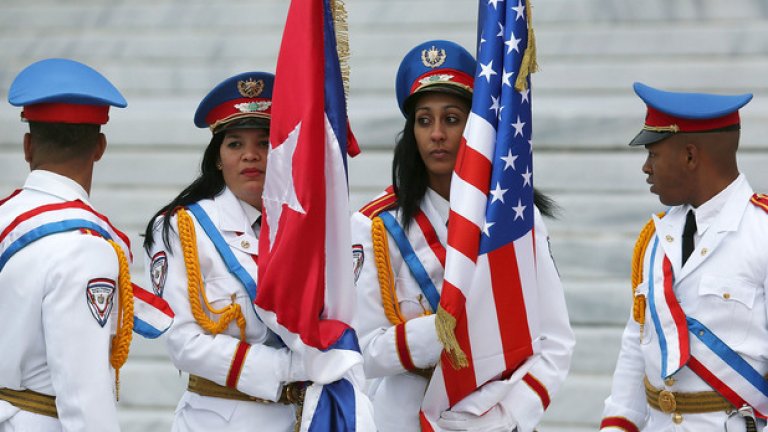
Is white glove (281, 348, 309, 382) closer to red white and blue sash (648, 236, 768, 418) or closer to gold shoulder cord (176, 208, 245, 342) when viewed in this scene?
gold shoulder cord (176, 208, 245, 342)

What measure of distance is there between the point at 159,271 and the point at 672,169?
6.20ft

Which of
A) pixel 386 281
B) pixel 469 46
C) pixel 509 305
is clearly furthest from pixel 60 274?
pixel 469 46

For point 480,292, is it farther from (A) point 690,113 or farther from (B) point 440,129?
(A) point 690,113

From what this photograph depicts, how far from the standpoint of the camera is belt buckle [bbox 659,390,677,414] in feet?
16.2

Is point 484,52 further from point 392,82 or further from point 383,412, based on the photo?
point 392,82

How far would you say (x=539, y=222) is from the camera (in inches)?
206

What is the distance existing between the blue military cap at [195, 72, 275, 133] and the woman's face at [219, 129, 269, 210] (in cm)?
4

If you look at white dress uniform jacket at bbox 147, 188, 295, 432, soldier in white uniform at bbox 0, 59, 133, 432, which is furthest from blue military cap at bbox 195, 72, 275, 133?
soldier in white uniform at bbox 0, 59, 133, 432

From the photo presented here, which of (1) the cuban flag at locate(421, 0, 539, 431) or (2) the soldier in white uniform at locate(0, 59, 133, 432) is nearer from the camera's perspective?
(2) the soldier in white uniform at locate(0, 59, 133, 432)

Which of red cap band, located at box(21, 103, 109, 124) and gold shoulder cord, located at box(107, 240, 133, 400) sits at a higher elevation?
red cap band, located at box(21, 103, 109, 124)

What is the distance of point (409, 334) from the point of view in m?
4.96

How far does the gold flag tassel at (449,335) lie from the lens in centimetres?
465

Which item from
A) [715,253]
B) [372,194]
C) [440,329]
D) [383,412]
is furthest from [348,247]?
[372,194]

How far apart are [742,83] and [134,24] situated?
163 inches
